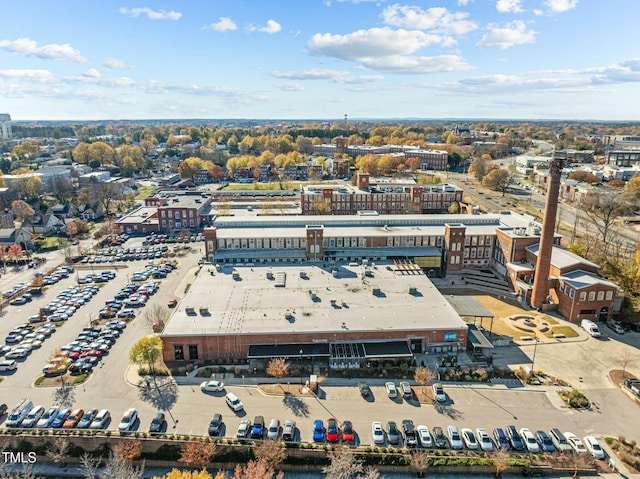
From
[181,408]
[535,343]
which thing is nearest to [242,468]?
[181,408]

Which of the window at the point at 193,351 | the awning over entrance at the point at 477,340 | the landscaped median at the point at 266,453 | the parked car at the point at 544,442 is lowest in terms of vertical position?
the landscaped median at the point at 266,453

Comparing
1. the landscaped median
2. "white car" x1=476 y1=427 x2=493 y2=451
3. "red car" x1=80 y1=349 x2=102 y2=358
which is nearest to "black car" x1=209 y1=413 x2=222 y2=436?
the landscaped median

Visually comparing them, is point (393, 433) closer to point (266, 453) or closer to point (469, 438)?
point (469, 438)

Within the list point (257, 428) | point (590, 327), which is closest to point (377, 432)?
point (257, 428)

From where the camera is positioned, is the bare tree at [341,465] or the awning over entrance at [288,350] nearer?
the bare tree at [341,465]

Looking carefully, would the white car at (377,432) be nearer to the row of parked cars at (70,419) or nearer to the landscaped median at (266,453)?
the landscaped median at (266,453)

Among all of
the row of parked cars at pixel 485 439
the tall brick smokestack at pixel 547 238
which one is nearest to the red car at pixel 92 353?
the row of parked cars at pixel 485 439

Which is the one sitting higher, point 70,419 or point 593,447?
point 593,447
